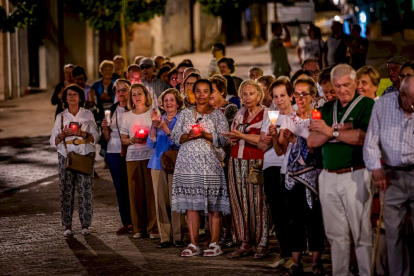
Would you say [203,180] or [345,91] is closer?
[345,91]

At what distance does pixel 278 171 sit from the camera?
909 cm

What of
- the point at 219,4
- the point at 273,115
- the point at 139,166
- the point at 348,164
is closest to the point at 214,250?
the point at 139,166

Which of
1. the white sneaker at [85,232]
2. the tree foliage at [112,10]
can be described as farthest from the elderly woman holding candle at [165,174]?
the tree foliage at [112,10]

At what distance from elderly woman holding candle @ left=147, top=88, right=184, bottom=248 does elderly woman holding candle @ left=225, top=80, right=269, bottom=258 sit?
0.82 m

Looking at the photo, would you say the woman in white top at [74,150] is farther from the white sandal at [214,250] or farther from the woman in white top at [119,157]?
the white sandal at [214,250]

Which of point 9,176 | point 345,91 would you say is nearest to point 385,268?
point 345,91

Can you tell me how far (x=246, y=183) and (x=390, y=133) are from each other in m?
2.56

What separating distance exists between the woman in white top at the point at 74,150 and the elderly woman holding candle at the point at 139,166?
1.57ft

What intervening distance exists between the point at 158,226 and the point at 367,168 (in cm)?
359

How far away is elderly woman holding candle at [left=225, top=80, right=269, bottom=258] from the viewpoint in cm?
960

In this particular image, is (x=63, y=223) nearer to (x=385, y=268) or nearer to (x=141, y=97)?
(x=141, y=97)

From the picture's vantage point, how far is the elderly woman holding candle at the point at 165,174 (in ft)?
33.7

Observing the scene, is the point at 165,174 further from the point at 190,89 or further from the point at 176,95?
the point at 190,89

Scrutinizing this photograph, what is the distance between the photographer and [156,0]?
33.4m
